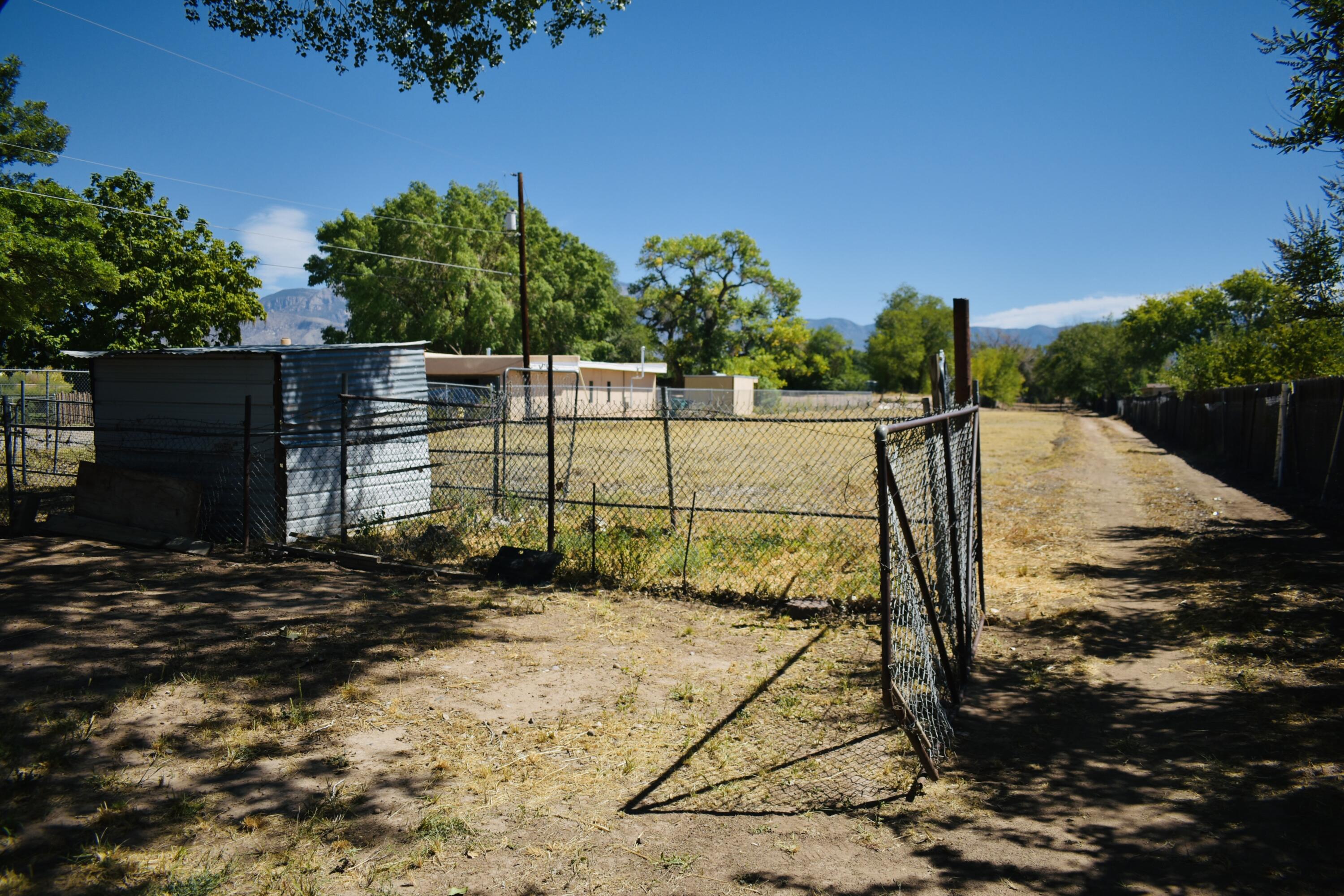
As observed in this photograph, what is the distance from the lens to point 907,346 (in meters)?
87.8

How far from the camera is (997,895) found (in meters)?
2.95

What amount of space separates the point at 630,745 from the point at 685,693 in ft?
2.61

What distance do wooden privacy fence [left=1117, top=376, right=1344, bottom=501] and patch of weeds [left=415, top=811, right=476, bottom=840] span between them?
13.6 m

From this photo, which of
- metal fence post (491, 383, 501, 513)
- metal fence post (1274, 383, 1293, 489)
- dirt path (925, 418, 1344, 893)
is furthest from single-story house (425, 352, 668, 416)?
dirt path (925, 418, 1344, 893)

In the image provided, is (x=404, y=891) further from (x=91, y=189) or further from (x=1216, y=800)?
(x=91, y=189)

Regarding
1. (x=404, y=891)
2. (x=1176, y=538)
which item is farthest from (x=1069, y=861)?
(x=1176, y=538)

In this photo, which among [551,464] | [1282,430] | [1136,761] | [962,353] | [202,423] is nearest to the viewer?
[1136,761]

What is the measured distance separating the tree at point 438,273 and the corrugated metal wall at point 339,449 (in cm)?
3219

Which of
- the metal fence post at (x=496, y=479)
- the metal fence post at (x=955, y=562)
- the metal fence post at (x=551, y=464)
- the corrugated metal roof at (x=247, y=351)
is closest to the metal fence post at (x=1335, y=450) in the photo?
the metal fence post at (x=955, y=562)

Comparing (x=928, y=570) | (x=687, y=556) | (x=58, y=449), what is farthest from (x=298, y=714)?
(x=58, y=449)

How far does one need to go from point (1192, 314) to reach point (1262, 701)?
361ft

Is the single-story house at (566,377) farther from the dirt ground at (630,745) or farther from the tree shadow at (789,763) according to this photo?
the tree shadow at (789,763)

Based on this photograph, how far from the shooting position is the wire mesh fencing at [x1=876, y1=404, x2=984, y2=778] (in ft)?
12.0

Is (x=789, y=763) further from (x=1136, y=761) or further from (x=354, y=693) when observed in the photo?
(x=354, y=693)
